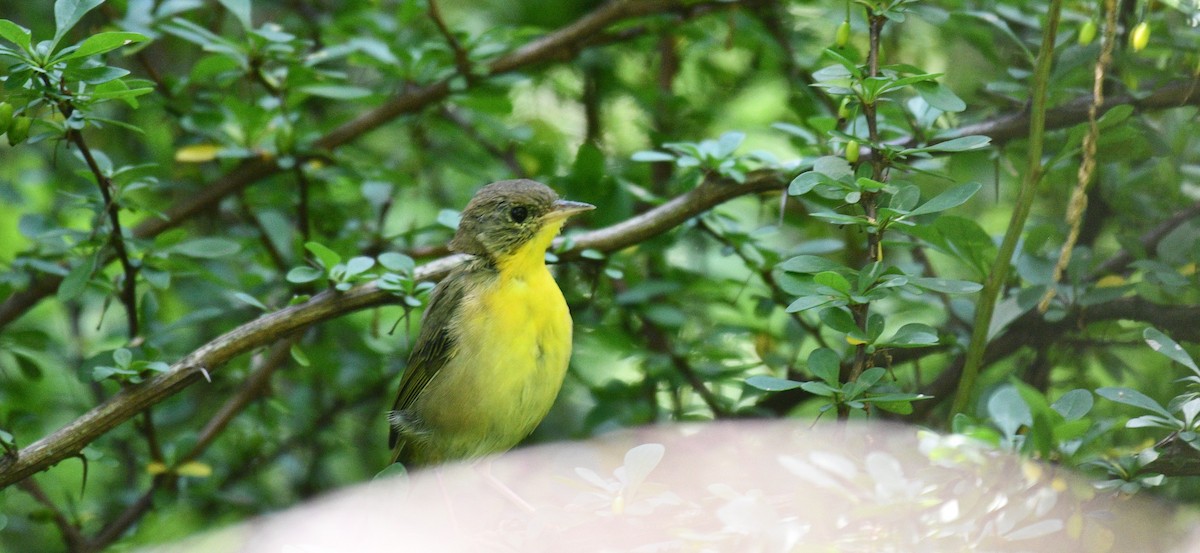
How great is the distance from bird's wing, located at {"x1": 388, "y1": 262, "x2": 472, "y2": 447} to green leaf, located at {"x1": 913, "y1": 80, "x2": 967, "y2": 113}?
5.72ft

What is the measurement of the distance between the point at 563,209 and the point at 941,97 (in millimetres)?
1506

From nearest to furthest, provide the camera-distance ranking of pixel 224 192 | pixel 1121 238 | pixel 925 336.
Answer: pixel 925 336 < pixel 1121 238 < pixel 224 192

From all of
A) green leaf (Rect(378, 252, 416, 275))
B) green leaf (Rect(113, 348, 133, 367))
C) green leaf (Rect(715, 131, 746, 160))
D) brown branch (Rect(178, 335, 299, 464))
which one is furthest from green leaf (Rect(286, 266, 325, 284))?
green leaf (Rect(715, 131, 746, 160))

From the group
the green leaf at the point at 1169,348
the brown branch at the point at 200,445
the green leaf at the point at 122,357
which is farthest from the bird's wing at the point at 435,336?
the green leaf at the point at 1169,348

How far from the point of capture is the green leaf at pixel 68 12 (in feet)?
8.73

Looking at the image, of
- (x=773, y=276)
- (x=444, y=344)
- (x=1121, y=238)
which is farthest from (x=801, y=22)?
(x=444, y=344)

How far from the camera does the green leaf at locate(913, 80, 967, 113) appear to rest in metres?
2.51

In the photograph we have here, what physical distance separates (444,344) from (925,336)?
1.77m

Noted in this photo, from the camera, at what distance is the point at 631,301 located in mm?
4027

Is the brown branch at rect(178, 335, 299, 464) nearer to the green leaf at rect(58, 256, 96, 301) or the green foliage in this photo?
the green foliage

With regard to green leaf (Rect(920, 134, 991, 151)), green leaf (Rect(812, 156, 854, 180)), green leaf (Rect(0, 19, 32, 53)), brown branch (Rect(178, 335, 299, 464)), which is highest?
green leaf (Rect(0, 19, 32, 53))

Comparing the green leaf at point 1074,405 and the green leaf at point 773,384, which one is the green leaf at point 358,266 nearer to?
the green leaf at point 773,384

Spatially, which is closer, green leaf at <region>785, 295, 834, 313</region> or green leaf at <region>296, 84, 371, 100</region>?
green leaf at <region>785, 295, 834, 313</region>

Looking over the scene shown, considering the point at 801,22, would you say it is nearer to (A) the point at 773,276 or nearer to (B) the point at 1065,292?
(A) the point at 773,276
